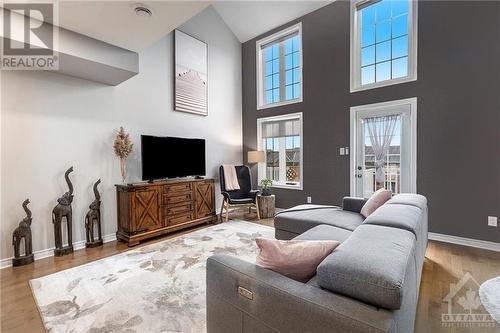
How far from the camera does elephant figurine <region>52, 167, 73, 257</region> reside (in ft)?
9.90

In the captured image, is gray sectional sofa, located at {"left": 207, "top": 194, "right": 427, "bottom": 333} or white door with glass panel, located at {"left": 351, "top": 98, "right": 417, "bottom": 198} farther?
white door with glass panel, located at {"left": 351, "top": 98, "right": 417, "bottom": 198}

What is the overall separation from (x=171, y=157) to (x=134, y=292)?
7.67ft

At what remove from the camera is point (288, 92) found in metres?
5.21

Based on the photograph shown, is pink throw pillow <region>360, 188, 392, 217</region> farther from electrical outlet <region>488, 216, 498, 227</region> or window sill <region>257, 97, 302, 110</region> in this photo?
window sill <region>257, 97, 302, 110</region>

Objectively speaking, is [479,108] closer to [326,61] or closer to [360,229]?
[326,61]

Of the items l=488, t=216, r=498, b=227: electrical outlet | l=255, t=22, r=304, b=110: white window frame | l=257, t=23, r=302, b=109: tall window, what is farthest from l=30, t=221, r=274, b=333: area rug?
l=257, t=23, r=302, b=109: tall window

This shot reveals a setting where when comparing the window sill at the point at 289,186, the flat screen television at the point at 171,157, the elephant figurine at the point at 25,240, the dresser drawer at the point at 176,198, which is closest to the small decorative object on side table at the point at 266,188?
the window sill at the point at 289,186

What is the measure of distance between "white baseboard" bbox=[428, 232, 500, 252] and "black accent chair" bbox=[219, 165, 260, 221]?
283 centimetres

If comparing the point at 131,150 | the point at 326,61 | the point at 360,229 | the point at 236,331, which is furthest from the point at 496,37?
the point at 131,150

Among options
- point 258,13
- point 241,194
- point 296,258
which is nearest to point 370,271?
point 296,258

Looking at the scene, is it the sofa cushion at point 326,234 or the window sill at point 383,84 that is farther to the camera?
the window sill at point 383,84

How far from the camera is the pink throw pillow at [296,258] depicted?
47.3 inches

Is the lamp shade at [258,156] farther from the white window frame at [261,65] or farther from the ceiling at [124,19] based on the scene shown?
the ceiling at [124,19]

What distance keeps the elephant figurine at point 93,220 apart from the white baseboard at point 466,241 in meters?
4.76
